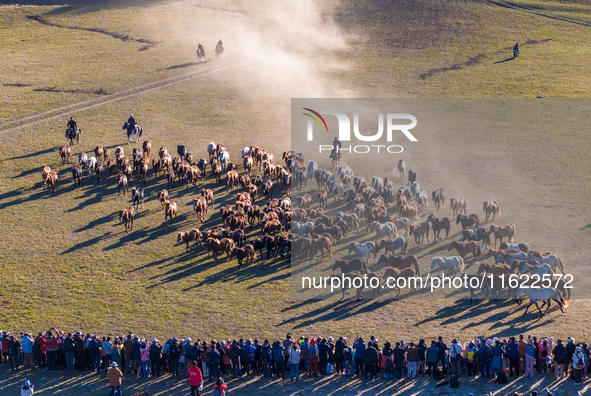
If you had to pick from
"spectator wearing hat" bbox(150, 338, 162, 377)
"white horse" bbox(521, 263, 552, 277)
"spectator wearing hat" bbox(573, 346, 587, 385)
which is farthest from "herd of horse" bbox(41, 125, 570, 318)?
"spectator wearing hat" bbox(150, 338, 162, 377)

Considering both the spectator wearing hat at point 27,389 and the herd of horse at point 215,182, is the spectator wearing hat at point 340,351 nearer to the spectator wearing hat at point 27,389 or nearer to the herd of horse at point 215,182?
the herd of horse at point 215,182

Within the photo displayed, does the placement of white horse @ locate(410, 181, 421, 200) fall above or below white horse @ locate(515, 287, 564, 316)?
above

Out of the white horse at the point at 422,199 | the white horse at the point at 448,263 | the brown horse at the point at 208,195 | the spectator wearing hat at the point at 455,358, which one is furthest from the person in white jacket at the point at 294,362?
the white horse at the point at 422,199

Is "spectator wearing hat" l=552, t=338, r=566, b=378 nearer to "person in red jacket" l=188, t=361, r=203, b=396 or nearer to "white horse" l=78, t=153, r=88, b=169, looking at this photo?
"person in red jacket" l=188, t=361, r=203, b=396

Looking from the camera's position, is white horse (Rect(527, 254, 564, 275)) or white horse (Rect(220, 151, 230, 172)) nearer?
white horse (Rect(527, 254, 564, 275))

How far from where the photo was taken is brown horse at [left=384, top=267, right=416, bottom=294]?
30500 mm

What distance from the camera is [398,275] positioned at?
30547 mm

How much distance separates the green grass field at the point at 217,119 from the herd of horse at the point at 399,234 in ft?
4.55

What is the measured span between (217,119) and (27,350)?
34.3m

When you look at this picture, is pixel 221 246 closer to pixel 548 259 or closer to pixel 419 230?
pixel 419 230

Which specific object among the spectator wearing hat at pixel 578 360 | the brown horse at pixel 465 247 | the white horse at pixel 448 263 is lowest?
the spectator wearing hat at pixel 578 360

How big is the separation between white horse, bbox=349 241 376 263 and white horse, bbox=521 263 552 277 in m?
7.67

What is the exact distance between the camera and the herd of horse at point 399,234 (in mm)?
30219

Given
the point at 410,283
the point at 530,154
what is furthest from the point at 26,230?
the point at 530,154
